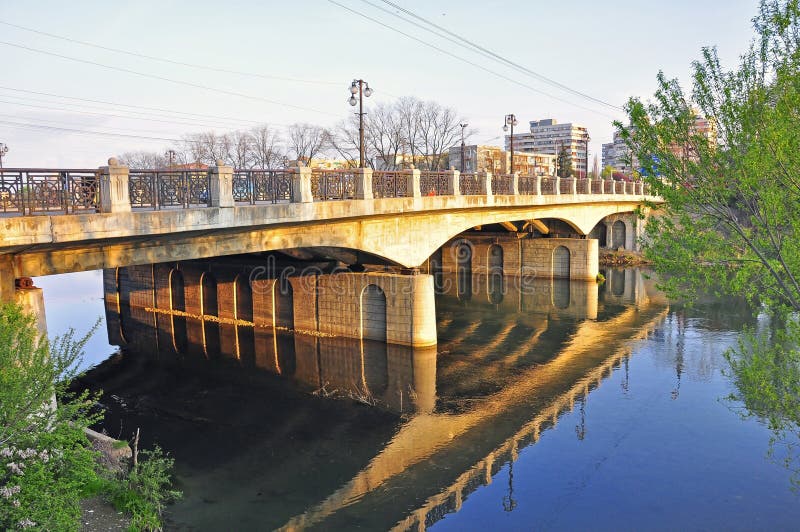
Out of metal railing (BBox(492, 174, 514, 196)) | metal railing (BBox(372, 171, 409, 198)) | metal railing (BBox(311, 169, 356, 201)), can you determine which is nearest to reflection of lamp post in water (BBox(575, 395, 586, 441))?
metal railing (BBox(372, 171, 409, 198))

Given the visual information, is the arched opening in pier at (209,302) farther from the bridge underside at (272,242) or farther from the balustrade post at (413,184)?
the balustrade post at (413,184)

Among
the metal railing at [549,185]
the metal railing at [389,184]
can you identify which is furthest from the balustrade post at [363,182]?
Answer: the metal railing at [549,185]

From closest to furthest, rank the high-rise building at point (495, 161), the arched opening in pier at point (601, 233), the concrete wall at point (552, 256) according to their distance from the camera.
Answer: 1. the concrete wall at point (552, 256)
2. the arched opening in pier at point (601, 233)
3. the high-rise building at point (495, 161)

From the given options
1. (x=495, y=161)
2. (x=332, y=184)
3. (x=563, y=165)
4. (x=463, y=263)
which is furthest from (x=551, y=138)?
(x=332, y=184)

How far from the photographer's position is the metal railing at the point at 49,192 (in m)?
11.5

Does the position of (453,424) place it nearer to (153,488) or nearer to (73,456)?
(153,488)

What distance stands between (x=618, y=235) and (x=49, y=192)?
52.5 metres

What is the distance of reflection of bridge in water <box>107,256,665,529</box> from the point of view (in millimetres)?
13383

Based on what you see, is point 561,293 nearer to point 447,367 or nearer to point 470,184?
point 470,184

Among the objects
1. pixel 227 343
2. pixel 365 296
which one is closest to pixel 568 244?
pixel 365 296

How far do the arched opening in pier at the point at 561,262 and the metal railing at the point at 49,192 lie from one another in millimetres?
33842

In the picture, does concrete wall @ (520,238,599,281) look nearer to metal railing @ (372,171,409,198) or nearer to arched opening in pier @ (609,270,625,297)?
arched opening in pier @ (609,270,625,297)

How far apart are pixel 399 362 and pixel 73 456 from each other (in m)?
13.6

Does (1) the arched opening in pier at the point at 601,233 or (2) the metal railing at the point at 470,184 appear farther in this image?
(1) the arched opening in pier at the point at 601,233
